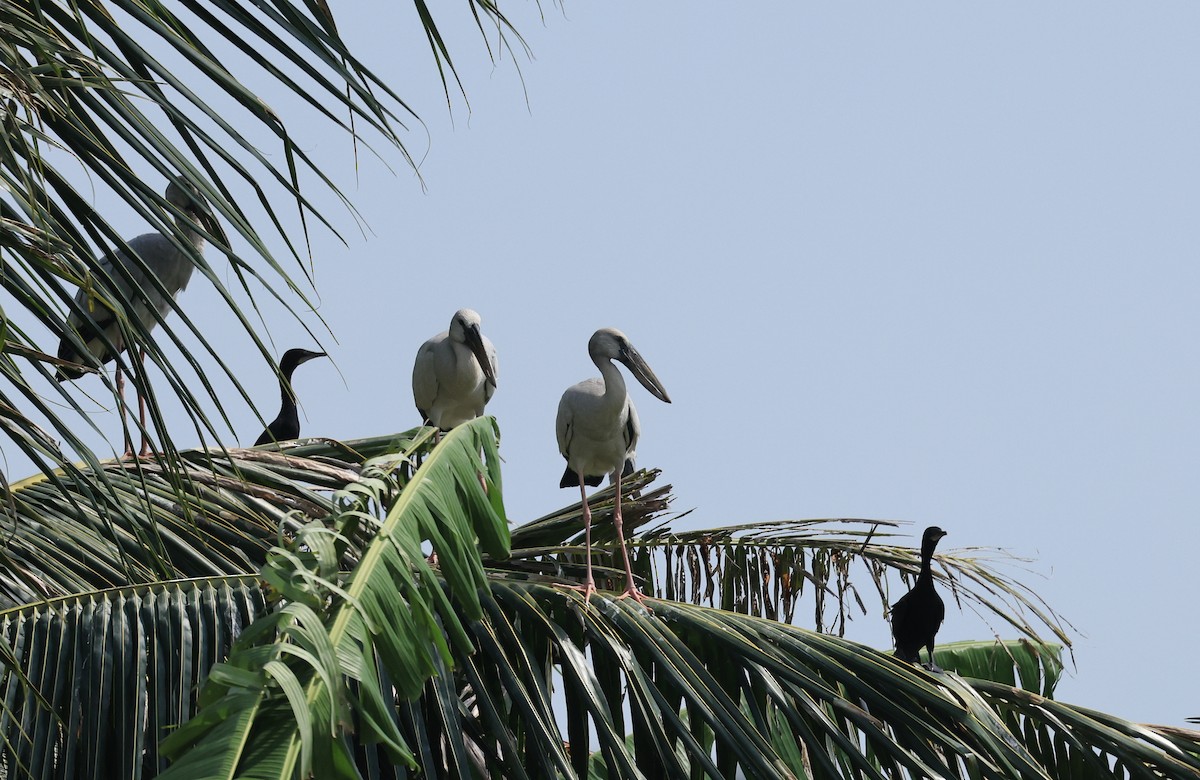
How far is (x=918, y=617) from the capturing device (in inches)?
239

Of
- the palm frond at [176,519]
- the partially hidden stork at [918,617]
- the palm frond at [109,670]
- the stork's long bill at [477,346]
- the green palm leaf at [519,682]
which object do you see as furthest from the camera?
the stork's long bill at [477,346]

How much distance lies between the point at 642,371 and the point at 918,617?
1985mm

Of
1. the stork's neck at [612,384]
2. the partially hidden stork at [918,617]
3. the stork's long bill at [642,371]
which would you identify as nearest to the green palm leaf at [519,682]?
the partially hidden stork at [918,617]

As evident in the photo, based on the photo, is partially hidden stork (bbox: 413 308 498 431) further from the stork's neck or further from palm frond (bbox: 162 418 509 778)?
palm frond (bbox: 162 418 509 778)

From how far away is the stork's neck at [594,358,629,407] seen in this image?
7234 millimetres

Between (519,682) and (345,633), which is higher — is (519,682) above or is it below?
below

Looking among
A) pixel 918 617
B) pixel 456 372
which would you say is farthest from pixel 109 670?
pixel 456 372

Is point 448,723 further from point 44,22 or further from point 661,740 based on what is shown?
point 44,22

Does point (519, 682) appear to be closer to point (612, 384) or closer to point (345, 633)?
point (345, 633)

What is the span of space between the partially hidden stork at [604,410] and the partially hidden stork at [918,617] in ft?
5.61

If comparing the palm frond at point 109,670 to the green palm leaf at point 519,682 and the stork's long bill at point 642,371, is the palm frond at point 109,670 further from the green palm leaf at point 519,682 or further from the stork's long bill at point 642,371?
the stork's long bill at point 642,371

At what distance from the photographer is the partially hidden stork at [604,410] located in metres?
7.27

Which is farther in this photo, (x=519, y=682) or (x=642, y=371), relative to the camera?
(x=642, y=371)

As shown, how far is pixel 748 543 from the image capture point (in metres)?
6.60
